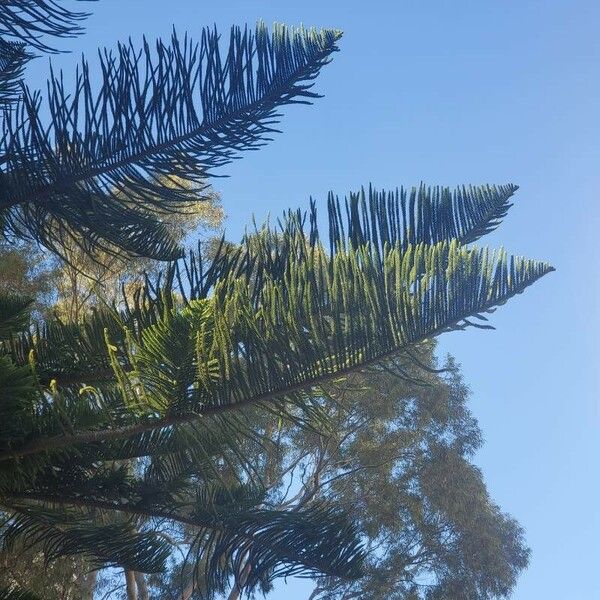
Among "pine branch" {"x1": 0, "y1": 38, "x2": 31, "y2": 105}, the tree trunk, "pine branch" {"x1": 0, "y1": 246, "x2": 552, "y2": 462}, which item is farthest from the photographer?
the tree trunk

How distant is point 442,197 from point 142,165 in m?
1.01

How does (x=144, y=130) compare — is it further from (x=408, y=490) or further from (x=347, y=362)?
(x=408, y=490)

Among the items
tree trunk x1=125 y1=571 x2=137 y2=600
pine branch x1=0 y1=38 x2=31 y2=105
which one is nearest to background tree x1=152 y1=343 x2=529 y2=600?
tree trunk x1=125 y1=571 x2=137 y2=600

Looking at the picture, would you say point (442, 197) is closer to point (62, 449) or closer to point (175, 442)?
point (175, 442)

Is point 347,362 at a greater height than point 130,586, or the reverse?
point 130,586

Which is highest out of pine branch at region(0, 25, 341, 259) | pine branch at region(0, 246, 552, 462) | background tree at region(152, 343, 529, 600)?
background tree at region(152, 343, 529, 600)

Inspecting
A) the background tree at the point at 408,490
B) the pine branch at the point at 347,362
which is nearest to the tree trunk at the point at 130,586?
the background tree at the point at 408,490

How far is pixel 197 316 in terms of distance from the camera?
1.98 metres

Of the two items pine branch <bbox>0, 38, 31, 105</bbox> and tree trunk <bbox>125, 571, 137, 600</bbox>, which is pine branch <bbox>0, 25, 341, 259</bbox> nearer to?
pine branch <bbox>0, 38, 31, 105</bbox>

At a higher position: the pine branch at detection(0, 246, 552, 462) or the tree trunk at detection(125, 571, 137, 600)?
the tree trunk at detection(125, 571, 137, 600)

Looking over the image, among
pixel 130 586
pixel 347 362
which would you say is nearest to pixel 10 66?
pixel 347 362

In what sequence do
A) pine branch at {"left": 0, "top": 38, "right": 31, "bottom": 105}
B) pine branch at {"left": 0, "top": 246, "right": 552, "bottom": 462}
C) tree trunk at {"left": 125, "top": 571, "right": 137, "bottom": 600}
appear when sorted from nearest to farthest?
1. pine branch at {"left": 0, "top": 246, "right": 552, "bottom": 462}
2. pine branch at {"left": 0, "top": 38, "right": 31, "bottom": 105}
3. tree trunk at {"left": 125, "top": 571, "right": 137, "bottom": 600}

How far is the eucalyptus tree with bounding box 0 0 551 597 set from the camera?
6.73 ft

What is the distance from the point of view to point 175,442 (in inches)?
112
